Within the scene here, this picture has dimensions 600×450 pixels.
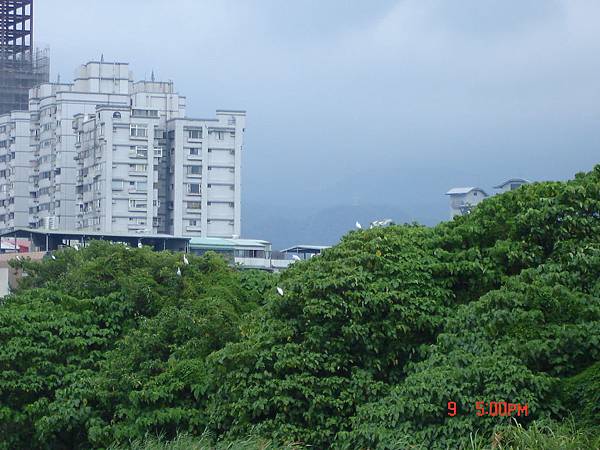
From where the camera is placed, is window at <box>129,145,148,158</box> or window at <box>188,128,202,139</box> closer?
window at <box>129,145,148,158</box>

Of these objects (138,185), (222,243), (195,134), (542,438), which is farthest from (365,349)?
(195,134)

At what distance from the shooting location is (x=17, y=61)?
10094 centimetres

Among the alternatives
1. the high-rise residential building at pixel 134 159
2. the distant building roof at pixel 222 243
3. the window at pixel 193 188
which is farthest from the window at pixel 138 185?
the distant building roof at pixel 222 243

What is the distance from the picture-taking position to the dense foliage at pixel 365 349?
50.9 ft

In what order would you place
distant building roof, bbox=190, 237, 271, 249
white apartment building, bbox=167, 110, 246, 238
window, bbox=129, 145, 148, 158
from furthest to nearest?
white apartment building, bbox=167, 110, 246, 238, window, bbox=129, 145, 148, 158, distant building roof, bbox=190, 237, 271, 249

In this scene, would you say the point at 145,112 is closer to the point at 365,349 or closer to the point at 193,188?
the point at 193,188

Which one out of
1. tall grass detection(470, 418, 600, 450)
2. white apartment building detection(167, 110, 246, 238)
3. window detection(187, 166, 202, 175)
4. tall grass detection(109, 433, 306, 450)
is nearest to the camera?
tall grass detection(470, 418, 600, 450)

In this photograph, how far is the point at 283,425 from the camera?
17125 mm

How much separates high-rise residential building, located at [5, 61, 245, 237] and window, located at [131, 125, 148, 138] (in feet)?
0.23

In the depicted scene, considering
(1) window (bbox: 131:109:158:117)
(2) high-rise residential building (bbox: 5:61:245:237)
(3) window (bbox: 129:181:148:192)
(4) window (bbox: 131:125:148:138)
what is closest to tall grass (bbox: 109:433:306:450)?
(2) high-rise residential building (bbox: 5:61:245:237)

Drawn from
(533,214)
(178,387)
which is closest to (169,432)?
(178,387)

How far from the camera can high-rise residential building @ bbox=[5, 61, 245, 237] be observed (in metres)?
85.2
